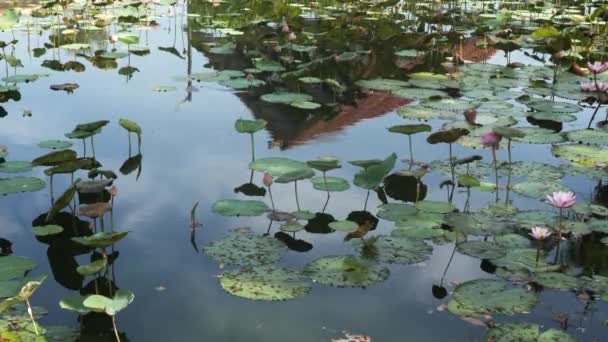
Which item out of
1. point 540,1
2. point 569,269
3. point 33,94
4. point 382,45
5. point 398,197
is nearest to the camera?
point 569,269

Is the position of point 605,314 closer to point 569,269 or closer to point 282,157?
point 569,269

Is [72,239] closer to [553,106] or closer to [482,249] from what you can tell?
[482,249]

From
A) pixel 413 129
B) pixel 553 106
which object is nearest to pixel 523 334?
pixel 413 129

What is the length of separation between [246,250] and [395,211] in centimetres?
76

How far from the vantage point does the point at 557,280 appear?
254 cm

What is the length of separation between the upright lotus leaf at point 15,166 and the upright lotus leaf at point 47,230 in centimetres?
73

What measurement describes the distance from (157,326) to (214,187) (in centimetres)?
131

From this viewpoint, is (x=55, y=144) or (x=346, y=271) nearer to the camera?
(x=346, y=271)

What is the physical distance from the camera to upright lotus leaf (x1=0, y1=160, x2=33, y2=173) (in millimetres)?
3496

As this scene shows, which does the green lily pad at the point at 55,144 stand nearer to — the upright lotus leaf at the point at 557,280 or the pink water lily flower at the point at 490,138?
the pink water lily flower at the point at 490,138

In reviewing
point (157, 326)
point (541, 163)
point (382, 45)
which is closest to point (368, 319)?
point (157, 326)

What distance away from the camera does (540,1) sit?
11.4m

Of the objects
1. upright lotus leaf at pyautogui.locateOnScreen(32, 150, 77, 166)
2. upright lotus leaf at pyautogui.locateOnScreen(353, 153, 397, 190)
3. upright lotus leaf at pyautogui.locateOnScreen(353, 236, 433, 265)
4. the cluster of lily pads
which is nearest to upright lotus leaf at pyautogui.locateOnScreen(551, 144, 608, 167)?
upright lotus leaf at pyautogui.locateOnScreen(353, 153, 397, 190)

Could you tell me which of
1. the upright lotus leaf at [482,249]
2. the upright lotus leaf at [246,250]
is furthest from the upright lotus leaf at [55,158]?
the upright lotus leaf at [482,249]
